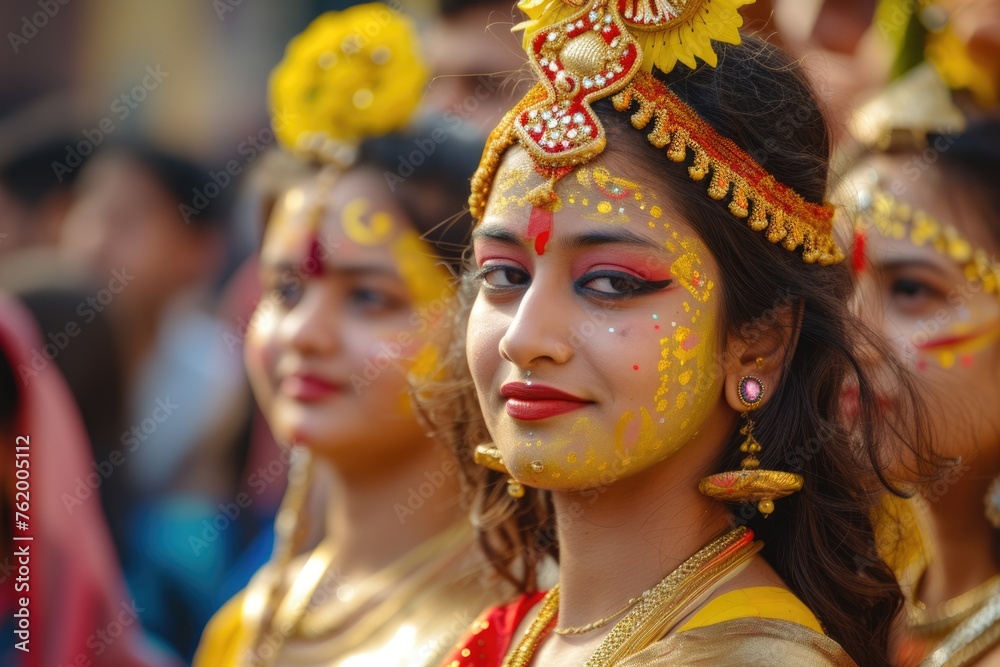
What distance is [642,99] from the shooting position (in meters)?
2.07

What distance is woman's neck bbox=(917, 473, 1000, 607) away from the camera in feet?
10.7

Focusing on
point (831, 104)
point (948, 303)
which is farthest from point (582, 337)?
point (948, 303)

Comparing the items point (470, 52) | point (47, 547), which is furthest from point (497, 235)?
point (470, 52)

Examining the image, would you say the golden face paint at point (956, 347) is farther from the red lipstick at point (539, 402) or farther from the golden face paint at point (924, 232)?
the red lipstick at point (539, 402)

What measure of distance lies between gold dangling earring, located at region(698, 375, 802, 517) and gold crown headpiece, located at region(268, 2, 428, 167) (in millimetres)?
1826

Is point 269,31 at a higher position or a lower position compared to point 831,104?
higher

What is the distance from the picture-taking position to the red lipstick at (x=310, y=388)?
334 cm

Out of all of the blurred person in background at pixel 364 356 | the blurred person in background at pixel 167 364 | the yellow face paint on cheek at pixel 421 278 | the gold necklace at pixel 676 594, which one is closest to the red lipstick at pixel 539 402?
the gold necklace at pixel 676 594

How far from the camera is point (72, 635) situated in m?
3.73

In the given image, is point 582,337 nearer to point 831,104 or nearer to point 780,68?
point 780,68

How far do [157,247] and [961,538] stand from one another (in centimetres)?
434

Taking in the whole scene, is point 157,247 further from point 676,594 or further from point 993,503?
point 676,594

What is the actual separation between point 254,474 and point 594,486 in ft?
12.4

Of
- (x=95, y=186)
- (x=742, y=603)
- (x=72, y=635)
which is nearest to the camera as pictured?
(x=742, y=603)
